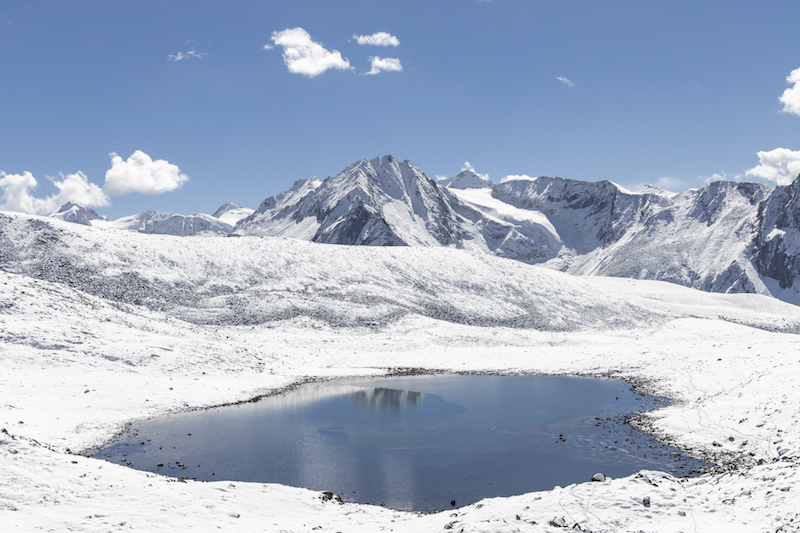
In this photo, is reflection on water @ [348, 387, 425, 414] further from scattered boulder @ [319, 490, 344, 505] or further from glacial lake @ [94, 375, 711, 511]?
scattered boulder @ [319, 490, 344, 505]

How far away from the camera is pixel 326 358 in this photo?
5347 cm

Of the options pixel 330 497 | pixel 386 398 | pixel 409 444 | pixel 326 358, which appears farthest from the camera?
pixel 326 358

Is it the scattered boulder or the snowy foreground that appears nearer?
the snowy foreground

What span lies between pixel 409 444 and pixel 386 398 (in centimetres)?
1190

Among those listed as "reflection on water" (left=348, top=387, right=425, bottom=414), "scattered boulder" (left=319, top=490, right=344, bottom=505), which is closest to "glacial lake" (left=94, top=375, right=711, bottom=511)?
"reflection on water" (left=348, top=387, right=425, bottom=414)

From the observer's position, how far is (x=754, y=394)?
28.5 meters

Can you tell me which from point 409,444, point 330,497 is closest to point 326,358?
point 409,444

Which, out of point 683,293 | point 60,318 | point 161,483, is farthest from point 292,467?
point 683,293

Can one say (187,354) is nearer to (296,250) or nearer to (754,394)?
(754,394)

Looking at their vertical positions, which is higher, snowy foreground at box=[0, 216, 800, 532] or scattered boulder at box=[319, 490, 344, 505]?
snowy foreground at box=[0, 216, 800, 532]

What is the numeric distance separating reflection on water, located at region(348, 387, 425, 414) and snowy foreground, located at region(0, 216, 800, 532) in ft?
22.0

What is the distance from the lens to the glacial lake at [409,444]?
21.3m

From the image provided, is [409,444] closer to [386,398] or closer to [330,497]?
[330,497]

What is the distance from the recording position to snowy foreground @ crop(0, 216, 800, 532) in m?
14.7
